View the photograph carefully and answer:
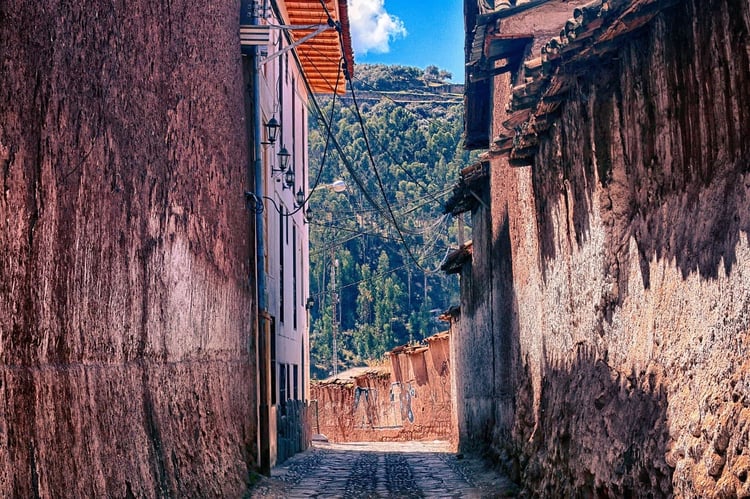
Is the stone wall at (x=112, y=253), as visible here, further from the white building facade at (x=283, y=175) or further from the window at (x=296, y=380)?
the window at (x=296, y=380)

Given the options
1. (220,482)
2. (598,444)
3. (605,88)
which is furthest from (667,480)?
(220,482)

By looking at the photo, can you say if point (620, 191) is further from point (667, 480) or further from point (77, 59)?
point (77, 59)

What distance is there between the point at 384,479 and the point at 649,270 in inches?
391

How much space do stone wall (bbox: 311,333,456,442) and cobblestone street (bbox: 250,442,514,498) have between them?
6845 millimetres

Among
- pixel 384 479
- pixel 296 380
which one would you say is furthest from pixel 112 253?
pixel 296 380

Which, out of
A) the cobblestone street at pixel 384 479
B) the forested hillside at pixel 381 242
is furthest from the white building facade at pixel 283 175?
the forested hillside at pixel 381 242

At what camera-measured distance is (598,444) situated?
8.66m

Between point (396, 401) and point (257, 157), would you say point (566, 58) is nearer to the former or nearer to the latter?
point (257, 157)

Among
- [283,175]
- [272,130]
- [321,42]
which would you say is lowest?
[283,175]

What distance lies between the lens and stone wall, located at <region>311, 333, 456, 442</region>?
34.4 metres

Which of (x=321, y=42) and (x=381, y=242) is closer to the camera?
(x=321, y=42)

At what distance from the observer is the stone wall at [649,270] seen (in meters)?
5.79

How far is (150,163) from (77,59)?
2.43 m

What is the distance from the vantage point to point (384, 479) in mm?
16641
